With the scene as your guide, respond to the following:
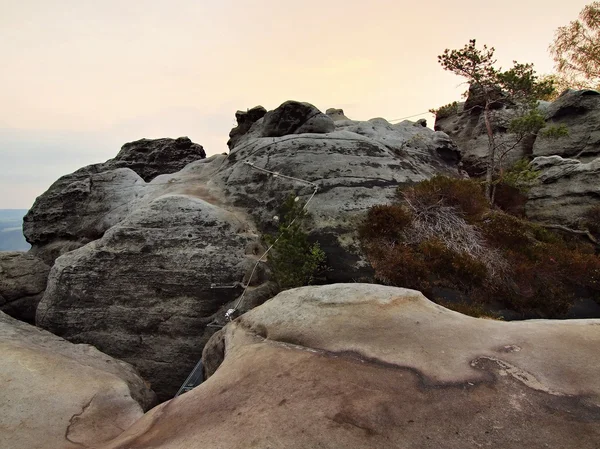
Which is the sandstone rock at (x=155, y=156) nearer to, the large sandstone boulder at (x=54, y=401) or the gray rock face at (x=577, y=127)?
the large sandstone boulder at (x=54, y=401)

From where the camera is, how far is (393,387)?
3584 millimetres

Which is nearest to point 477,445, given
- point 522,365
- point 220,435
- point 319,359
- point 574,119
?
point 522,365

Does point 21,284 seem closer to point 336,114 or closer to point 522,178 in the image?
point 336,114

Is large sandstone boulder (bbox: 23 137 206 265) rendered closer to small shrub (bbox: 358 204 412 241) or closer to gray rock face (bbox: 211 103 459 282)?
gray rock face (bbox: 211 103 459 282)

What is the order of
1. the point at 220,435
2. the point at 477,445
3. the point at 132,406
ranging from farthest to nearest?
the point at 132,406, the point at 220,435, the point at 477,445

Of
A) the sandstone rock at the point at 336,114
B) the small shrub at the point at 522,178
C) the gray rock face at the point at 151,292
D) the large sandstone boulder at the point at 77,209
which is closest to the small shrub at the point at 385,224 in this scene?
the gray rock face at the point at 151,292

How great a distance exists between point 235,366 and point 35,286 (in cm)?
931

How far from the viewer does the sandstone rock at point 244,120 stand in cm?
1686

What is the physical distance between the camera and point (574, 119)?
53.1 feet

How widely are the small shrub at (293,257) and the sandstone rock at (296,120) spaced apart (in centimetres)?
568

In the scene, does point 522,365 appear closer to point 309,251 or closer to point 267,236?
point 309,251

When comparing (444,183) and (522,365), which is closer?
(522,365)

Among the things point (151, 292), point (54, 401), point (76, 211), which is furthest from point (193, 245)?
point (76, 211)

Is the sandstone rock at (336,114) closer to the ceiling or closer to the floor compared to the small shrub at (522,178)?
closer to the ceiling
